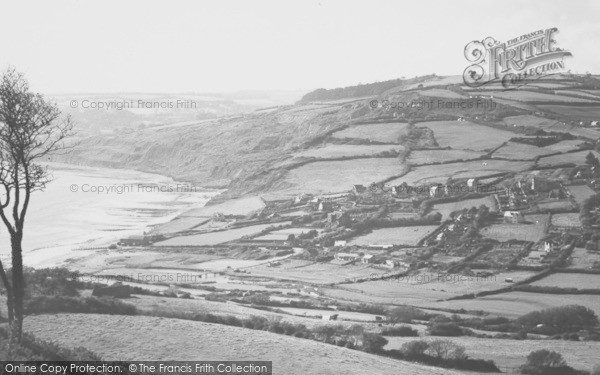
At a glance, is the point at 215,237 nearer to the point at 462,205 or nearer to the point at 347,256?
the point at 347,256

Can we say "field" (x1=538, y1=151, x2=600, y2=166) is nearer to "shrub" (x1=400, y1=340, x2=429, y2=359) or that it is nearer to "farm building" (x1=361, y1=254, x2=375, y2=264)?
"farm building" (x1=361, y1=254, x2=375, y2=264)

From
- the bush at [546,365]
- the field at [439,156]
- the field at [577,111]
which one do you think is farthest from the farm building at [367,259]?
the field at [577,111]

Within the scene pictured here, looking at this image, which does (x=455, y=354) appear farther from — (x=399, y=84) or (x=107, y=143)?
(x=107, y=143)

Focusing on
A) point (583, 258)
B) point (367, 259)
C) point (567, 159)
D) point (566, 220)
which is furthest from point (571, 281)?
point (567, 159)

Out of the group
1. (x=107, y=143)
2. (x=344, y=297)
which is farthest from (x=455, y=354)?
(x=107, y=143)

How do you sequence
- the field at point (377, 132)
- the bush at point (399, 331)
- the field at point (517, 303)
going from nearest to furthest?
1. the bush at point (399, 331)
2. the field at point (517, 303)
3. the field at point (377, 132)

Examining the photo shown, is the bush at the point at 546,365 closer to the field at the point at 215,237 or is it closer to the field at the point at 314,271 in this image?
the field at the point at 314,271
